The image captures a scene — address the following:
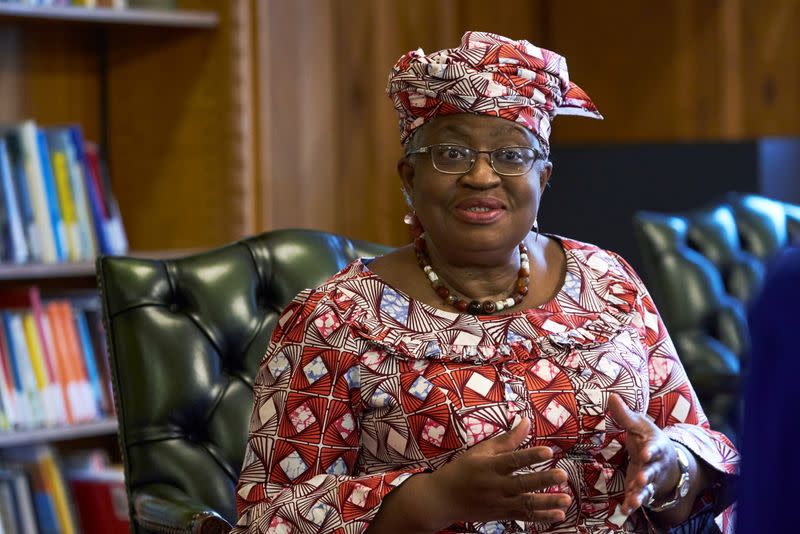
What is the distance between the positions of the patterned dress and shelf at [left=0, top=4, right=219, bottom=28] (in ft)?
4.82

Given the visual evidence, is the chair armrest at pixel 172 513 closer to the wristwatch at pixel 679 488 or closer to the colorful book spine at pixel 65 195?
the wristwatch at pixel 679 488

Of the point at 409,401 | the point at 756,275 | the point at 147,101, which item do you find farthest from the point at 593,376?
the point at 147,101

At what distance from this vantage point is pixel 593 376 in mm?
1608

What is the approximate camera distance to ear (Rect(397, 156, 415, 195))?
1.71 meters

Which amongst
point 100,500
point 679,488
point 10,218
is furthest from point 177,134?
point 679,488

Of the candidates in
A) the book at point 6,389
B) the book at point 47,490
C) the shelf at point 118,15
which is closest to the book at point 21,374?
the book at point 6,389

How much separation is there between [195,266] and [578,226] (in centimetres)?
192

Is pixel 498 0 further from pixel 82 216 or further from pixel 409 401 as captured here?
pixel 409 401

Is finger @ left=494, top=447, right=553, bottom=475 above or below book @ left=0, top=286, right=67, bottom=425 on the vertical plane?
above

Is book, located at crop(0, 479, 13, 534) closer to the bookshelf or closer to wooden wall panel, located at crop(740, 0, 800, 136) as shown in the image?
the bookshelf

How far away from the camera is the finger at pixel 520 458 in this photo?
128 cm

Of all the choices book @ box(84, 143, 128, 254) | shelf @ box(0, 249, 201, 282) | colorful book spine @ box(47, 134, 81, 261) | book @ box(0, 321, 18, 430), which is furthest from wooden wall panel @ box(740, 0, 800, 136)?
book @ box(0, 321, 18, 430)

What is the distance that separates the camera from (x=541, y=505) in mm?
1332

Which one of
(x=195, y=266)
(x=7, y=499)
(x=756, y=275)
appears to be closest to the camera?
(x=195, y=266)
